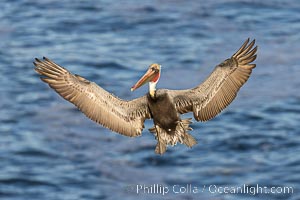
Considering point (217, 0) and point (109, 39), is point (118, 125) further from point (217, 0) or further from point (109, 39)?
point (217, 0)

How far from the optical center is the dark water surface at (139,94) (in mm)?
50594

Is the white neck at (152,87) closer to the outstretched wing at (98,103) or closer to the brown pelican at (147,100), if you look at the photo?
the brown pelican at (147,100)

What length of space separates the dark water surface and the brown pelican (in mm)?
28293

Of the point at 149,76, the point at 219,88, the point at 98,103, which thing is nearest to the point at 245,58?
the point at 219,88

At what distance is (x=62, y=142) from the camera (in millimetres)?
53125

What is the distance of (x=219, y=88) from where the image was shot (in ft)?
67.6

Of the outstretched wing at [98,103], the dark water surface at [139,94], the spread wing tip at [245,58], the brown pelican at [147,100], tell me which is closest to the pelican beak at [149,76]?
the brown pelican at [147,100]

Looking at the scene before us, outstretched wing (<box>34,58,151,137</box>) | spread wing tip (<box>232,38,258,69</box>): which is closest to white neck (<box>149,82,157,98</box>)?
outstretched wing (<box>34,58,151,137</box>)

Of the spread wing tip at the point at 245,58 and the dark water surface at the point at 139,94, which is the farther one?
the dark water surface at the point at 139,94

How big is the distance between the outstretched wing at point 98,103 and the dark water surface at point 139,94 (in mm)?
28279

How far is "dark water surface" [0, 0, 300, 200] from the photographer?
50594 mm

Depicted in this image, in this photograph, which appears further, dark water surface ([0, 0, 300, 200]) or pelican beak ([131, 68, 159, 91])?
dark water surface ([0, 0, 300, 200])

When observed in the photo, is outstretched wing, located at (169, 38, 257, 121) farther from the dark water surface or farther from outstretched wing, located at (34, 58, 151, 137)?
the dark water surface

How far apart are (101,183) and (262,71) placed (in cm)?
1291
